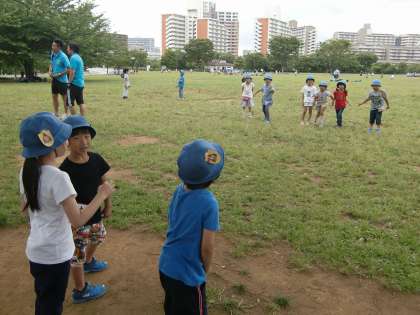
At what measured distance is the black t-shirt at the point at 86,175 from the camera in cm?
A: 289

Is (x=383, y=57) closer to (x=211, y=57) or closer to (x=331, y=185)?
(x=211, y=57)

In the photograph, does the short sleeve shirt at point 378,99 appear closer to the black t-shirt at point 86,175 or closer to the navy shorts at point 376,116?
the navy shorts at point 376,116

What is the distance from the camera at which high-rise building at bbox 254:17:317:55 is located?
164m

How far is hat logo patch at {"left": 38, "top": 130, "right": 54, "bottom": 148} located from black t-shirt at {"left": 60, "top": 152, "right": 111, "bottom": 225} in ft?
2.59

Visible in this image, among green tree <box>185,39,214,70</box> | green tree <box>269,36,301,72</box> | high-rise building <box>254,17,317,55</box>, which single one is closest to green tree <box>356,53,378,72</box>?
green tree <box>269,36,301,72</box>

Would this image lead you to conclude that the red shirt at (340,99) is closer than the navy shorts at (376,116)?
No

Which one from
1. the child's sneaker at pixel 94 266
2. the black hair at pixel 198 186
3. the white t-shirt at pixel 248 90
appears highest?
the white t-shirt at pixel 248 90

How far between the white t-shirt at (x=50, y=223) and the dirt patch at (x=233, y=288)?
941 mm

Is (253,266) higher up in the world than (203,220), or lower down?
lower down

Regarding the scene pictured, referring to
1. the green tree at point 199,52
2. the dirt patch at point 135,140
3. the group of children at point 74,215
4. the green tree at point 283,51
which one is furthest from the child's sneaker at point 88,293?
the green tree at point 199,52

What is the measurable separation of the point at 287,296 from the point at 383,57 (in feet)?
596

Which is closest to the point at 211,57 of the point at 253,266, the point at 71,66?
the point at 71,66

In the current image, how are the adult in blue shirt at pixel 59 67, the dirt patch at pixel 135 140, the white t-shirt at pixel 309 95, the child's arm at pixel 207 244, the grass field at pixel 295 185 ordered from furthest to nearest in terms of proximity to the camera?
the white t-shirt at pixel 309 95 → the adult in blue shirt at pixel 59 67 → the dirt patch at pixel 135 140 → the grass field at pixel 295 185 → the child's arm at pixel 207 244

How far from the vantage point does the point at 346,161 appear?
7.38m
